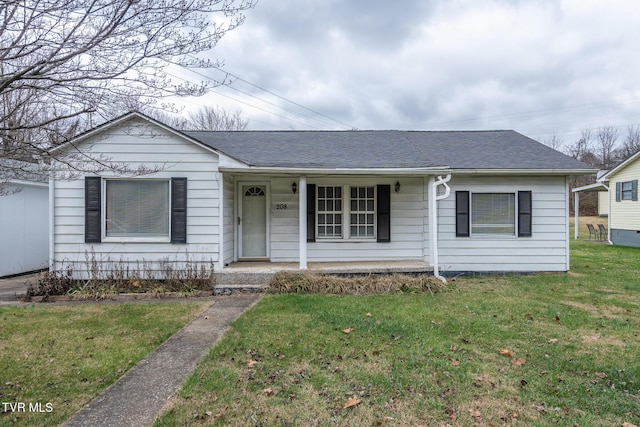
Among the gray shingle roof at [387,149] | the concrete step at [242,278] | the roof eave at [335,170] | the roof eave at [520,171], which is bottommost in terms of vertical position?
the concrete step at [242,278]

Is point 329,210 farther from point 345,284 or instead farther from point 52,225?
point 52,225

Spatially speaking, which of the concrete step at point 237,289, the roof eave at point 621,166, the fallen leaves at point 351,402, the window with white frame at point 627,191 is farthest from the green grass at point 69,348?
the window with white frame at point 627,191

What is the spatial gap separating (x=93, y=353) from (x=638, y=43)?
67.6 ft

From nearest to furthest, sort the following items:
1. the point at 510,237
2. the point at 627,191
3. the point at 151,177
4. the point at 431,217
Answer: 1. the point at 151,177
2. the point at 431,217
3. the point at 510,237
4. the point at 627,191

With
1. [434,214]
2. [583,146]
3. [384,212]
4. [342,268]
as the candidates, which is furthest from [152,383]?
[583,146]

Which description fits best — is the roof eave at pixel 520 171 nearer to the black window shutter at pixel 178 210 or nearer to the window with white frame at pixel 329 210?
the window with white frame at pixel 329 210

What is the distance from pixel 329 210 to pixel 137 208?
14.1 feet

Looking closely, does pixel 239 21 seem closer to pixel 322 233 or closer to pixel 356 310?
pixel 356 310

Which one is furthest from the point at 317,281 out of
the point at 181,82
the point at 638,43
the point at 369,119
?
the point at 369,119

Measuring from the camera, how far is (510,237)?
29.4 ft

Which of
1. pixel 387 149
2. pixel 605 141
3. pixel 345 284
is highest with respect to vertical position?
pixel 605 141

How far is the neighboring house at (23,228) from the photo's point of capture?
884cm

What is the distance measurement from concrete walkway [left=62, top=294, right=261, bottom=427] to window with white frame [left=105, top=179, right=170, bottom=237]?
10.0ft

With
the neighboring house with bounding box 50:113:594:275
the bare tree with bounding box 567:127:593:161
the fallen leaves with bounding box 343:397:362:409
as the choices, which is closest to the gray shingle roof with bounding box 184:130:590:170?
the neighboring house with bounding box 50:113:594:275
